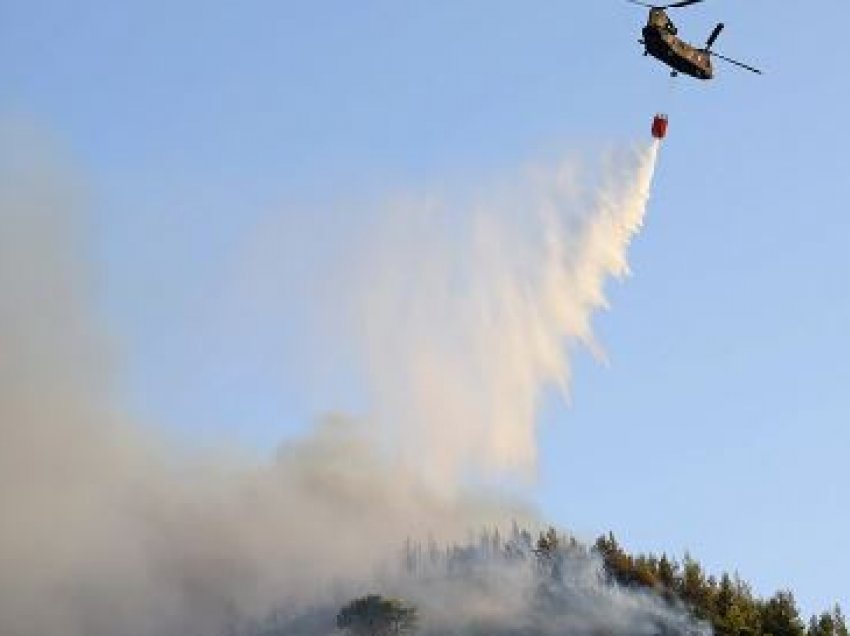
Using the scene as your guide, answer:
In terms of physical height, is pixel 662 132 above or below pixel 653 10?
below

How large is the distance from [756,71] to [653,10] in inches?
489

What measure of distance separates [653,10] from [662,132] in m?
11.9

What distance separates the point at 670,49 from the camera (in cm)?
14738

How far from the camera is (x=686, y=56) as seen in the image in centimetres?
14912

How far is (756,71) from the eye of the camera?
141875 mm

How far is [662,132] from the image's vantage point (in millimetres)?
148250

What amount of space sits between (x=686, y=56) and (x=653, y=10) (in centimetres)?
584

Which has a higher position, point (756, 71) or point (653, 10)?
point (653, 10)

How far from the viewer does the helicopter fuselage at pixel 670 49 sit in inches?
5763

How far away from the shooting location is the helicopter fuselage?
146375mm
